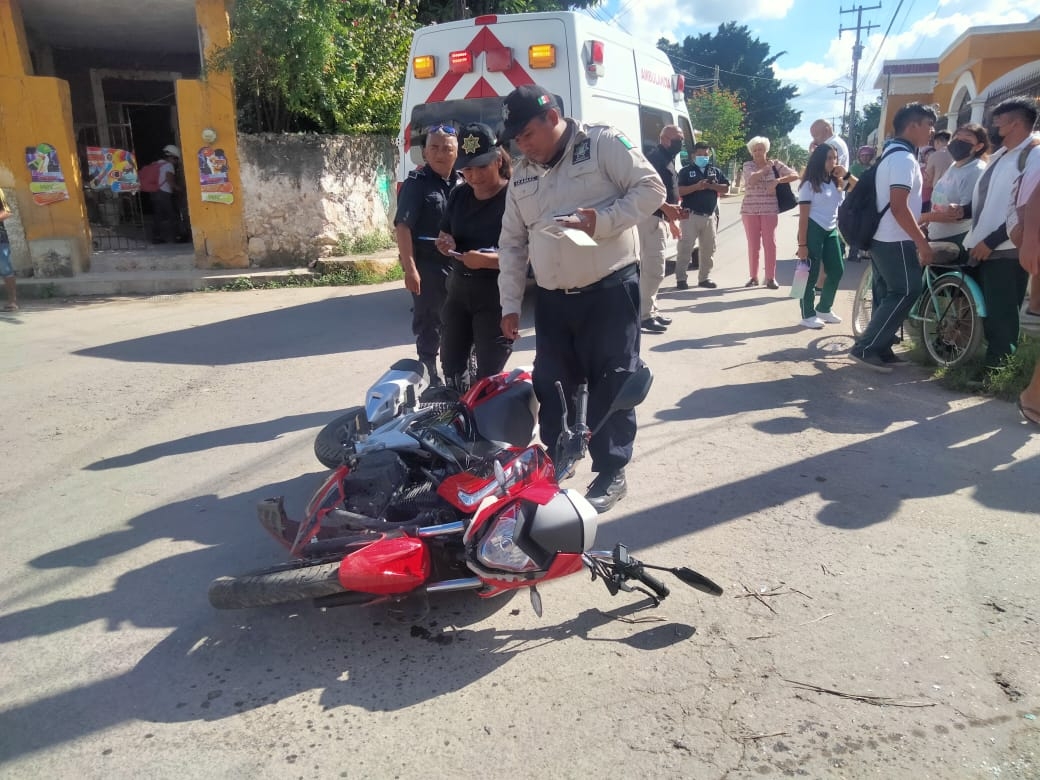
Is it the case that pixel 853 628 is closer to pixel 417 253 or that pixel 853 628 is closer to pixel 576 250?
pixel 576 250

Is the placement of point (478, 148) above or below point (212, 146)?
below

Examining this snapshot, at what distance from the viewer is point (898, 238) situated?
5.58m

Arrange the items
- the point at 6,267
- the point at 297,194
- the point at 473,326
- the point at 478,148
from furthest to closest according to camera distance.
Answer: the point at 297,194, the point at 6,267, the point at 473,326, the point at 478,148

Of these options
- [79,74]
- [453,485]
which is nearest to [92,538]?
[453,485]

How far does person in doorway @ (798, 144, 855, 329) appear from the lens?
7000mm

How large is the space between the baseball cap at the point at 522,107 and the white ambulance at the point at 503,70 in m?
3.73

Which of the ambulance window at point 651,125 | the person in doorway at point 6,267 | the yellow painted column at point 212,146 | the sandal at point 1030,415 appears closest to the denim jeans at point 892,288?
the sandal at point 1030,415

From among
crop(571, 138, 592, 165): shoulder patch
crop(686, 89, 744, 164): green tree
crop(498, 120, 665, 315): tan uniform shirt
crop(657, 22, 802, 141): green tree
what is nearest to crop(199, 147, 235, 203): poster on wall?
crop(498, 120, 665, 315): tan uniform shirt

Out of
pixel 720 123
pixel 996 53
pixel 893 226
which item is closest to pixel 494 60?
pixel 893 226

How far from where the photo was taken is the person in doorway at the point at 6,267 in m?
9.01

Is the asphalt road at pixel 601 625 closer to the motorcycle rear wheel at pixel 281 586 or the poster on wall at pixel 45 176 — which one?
the motorcycle rear wheel at pixel 281 586

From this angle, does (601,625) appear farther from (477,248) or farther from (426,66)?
(426,66)

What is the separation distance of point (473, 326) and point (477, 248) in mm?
467

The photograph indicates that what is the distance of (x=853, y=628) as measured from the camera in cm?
282
